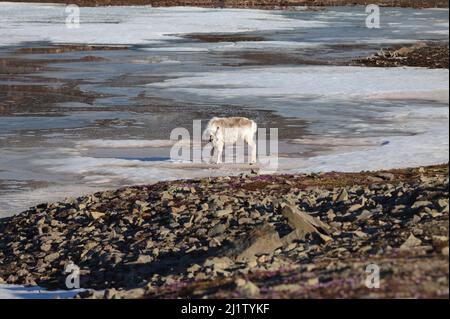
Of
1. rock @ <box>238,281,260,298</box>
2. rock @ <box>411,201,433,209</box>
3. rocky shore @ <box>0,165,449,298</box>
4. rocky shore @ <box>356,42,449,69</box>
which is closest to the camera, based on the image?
rock @ <box>238,281,260,298</box>

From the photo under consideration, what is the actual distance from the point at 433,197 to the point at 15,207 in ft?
31.9

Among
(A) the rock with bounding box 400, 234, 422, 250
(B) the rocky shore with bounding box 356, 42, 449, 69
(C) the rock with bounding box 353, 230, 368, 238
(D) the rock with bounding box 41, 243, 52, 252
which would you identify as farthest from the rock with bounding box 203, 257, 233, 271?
(B) the rocky shore with bounding box 356, 42, 449, 69

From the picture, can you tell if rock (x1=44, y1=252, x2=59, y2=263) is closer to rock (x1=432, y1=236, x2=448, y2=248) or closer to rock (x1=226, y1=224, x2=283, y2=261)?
rock (x1=226, y1=224, x2=283, y2=261)

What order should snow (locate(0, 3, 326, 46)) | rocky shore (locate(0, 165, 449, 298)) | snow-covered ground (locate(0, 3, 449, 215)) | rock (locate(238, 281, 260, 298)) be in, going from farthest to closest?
snow (locate(0, 3, 326, 46)) → snow-covered ground (locate(0, 3, 449, 215)) → rocky shore (locate(0, 165, 449, 298)) → rock (locate(238, 281, 260, 298))

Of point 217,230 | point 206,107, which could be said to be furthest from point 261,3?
point 217,230

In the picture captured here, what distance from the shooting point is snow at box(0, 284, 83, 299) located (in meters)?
14.5

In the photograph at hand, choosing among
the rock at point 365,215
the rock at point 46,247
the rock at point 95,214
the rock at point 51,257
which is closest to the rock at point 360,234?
the rock at point 365,215

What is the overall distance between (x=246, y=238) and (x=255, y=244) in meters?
0.23

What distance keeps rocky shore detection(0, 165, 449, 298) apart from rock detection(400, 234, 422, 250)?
0.03 meters

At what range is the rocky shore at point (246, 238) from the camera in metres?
11.1

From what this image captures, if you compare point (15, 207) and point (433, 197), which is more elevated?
point (433, 197)

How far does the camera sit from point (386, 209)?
16453 mm
